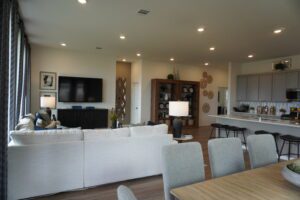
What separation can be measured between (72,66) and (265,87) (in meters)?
7.26

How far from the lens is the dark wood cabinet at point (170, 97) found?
340 inches

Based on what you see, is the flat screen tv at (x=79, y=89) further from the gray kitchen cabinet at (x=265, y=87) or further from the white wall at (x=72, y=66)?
the gray kitchen cabinet at (x=265, y=87)

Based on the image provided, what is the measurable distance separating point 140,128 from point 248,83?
6.46 meters

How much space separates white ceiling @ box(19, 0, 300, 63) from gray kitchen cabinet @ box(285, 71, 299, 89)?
71 cm

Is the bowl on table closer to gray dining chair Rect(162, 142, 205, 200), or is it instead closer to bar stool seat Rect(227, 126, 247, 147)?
gray dining chair Rect(162, 142, 205, 200)

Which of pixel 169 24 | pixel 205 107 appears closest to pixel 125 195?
pixel 169 24

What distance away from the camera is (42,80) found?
7.14 m

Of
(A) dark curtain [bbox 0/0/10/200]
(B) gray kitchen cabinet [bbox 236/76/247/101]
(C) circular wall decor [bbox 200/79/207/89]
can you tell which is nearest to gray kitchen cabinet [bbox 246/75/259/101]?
(B) gray kitchen cabinet [bbox 236/76/247/101]

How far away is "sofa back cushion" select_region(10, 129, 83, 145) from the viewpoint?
106 inches

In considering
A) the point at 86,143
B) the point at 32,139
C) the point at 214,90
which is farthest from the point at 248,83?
the point at 32,139

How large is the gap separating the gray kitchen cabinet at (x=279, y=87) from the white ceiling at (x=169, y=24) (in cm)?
83

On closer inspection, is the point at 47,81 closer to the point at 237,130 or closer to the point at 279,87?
the point at 237,130

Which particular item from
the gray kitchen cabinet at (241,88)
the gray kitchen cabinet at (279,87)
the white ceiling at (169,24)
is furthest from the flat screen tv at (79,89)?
the gray kitchen cabinet at (279,87)

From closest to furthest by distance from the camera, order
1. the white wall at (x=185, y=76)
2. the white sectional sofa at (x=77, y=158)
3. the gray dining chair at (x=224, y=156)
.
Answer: the gray dining chair at (x=224, y=156), the white sectional sofa at (x=77, y=158), the white wall at (x=185, y=76)
